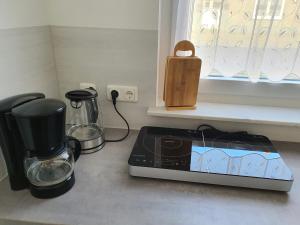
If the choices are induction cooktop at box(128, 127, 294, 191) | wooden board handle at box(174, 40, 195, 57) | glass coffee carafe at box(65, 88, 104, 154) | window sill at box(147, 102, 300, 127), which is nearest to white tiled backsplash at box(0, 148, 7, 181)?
glass coffee carafe at box(65, 88, 104, 154)

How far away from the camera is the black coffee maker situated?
0.68 meters

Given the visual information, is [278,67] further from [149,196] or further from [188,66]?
[149,196]

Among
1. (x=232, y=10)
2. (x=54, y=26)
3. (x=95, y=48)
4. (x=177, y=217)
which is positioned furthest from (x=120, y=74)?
(x=177, y=217)

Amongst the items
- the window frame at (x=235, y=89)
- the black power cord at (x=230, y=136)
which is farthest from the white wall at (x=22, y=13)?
the black power cord at (x=230, y=136)

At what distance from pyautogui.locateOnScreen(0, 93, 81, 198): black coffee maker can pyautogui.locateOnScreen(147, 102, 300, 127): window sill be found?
49cm

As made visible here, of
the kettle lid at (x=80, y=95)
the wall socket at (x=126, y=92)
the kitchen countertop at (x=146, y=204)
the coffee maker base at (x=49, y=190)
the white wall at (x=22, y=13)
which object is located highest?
the white wall at (x=22, y=13)

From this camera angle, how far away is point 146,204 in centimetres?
76

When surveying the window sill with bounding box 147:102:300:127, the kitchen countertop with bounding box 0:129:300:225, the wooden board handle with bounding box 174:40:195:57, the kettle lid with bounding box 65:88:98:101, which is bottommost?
the kitchen countertop with bounding box 0:129:300:225

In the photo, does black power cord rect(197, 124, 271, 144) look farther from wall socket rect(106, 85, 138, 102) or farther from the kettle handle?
the kettle handle

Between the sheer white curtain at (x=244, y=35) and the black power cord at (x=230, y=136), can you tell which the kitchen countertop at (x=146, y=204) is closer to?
the black power cord at (x=230, y=136)

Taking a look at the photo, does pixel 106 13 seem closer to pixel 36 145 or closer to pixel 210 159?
pixel 36 145

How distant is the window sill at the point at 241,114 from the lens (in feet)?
3.63

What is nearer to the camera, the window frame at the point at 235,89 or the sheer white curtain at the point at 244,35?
the sheer white curtain at the point at 244,35

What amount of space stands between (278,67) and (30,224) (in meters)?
1.19
